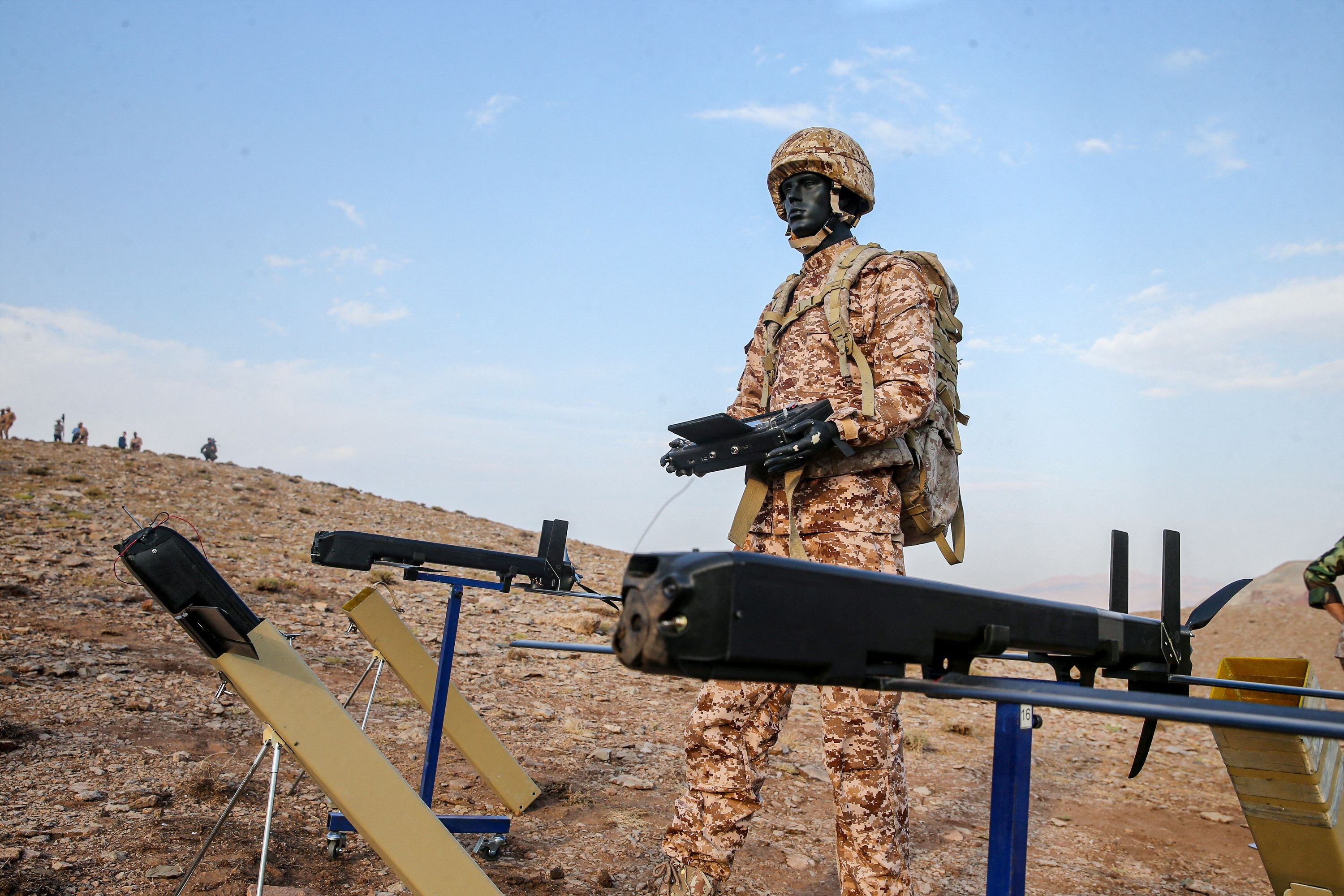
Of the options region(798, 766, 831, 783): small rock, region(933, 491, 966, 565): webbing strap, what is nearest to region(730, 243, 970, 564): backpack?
region(933, 491, 966, 565): webbing strap

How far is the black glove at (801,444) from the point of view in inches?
105

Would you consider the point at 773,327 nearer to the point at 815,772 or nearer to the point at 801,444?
the point at 801,444

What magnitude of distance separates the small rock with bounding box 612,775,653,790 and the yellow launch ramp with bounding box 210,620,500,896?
2.55m

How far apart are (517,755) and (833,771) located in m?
2.72

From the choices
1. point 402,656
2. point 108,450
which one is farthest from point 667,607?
point 108,450

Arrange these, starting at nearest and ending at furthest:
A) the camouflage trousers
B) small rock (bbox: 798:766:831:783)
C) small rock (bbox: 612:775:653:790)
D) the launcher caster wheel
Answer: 1. the camouflage trousers
2. the launcher caster wheel
3. small rock (bbox: 612:775:653:790)
4. small rock (bbox: 798:766:831:783)

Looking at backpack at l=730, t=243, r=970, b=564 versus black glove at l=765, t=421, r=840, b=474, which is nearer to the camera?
black glove at l=765, t=421, r=840, b=474

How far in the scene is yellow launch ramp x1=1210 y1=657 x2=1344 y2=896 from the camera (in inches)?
111

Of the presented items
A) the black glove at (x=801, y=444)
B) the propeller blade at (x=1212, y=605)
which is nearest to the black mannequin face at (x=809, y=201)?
the black glove at (x=801, y=444)

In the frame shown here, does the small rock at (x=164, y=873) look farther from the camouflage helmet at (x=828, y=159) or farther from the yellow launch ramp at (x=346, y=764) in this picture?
the camouflage helmet at (x=828, y=159)

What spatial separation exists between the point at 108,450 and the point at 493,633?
15.5 metres

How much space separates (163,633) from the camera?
275 inches

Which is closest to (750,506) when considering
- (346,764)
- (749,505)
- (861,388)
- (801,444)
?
(749,505)

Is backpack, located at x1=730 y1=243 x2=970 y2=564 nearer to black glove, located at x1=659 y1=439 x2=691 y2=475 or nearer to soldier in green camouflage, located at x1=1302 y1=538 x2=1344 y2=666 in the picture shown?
black glove, located at x1=659 y1=439 x2=691 y2=475
